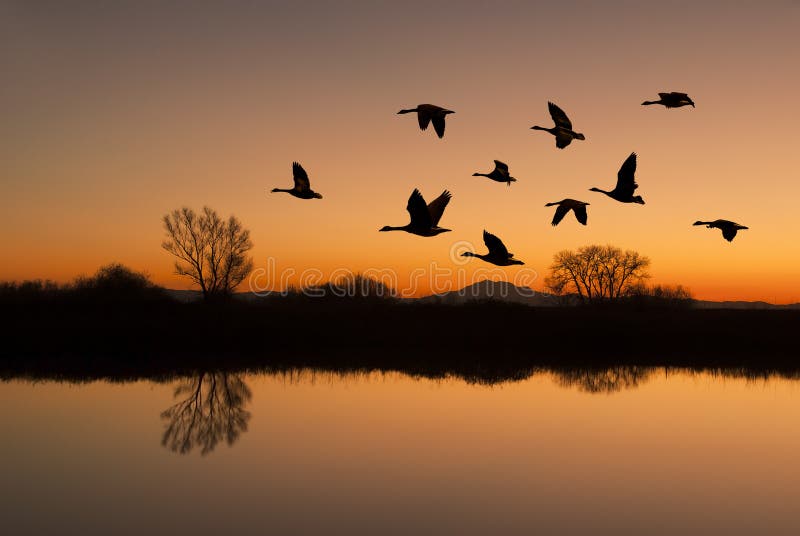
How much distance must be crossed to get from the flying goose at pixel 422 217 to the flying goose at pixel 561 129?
92.9 inches

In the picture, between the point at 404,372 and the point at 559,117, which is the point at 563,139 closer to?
the point at 559,117

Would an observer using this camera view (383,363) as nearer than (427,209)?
No

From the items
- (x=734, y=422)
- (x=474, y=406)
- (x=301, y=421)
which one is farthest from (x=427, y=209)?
(x=734, y=422)

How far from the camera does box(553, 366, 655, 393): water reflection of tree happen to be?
93.0 ft

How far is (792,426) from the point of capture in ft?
70.1

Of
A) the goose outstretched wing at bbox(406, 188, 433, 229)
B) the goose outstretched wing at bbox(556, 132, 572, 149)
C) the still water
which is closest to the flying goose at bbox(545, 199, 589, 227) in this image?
the goose outstretched wing at bbox(556, 132, 572, 149)

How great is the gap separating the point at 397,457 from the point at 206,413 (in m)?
8.34

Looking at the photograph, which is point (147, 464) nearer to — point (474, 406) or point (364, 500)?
point (364, 500)

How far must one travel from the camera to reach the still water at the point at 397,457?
1342 cm

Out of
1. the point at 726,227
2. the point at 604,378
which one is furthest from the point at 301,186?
the point at 604,378

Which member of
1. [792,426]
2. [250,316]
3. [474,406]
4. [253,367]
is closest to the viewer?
[792,426]

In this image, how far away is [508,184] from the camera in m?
12.4

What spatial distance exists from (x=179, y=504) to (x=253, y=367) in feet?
59.3

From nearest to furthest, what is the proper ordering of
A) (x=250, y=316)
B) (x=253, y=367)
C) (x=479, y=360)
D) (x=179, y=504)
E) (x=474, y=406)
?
(x=179, y=504)
(x=474, y=406)
(x=253, y=367)
(x=479, y=360)
(x=250, y=316)
